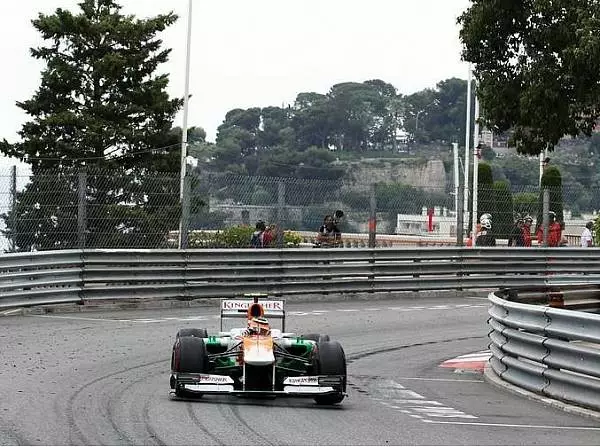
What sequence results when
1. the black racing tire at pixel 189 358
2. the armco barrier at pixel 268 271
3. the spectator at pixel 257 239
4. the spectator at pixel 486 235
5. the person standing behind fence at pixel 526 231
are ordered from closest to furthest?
the black racing tire at pixel 189 358
the armco barrier at pixel 268 271
the spectator at pixel 257 239
the spectator at pixel 486 235
the person standing behind fence at pixel 526 231

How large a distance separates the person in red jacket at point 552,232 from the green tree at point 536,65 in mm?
5068

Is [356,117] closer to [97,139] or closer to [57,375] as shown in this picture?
[97,139]

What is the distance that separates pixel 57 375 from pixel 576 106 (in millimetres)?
10200

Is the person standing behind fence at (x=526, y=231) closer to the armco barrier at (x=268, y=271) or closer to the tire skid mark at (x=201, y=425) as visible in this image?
the armco barrier at (x=268, y=271)

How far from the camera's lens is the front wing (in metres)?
10.8

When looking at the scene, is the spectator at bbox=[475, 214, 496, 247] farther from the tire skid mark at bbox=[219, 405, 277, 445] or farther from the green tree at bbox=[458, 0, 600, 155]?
the tire skid mark at bbox=[219, 405, 277, 445]

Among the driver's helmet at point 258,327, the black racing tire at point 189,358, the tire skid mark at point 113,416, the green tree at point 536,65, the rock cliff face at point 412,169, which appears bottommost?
the tire skid mark at point 113,416

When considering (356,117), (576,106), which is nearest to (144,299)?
(576,106)

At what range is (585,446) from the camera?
920 centimetres

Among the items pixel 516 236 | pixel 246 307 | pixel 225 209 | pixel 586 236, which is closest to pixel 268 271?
pixel 225 209

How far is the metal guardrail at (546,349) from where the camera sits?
11.0 meters

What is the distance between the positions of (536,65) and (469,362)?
640 cm

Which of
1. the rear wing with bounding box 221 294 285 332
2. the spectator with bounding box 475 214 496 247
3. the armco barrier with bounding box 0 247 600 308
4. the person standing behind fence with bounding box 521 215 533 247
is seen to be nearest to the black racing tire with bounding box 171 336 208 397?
the rear wing with bounding box 221 294 285 332

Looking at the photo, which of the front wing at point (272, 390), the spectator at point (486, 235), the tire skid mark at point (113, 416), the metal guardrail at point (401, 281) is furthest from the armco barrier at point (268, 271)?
the front wing at point (272, 390)
